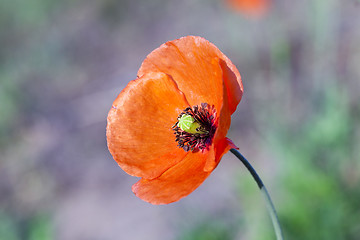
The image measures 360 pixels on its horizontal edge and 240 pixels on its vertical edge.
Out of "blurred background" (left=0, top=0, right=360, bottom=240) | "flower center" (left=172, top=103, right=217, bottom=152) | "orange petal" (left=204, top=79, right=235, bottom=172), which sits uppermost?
"blurred background" (left=0, top=0, right=360, bottom=240)

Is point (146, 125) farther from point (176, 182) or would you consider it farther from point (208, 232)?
point (208, 232)

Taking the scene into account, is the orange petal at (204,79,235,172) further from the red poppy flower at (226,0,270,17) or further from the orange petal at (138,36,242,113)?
the red poppy flower at (226,0,270,17)

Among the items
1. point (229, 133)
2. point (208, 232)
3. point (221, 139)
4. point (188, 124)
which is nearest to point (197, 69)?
point (188, 124)

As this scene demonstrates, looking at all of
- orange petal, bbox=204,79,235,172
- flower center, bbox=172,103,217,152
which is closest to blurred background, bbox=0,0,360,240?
flower center, bbox=172,103,217,152

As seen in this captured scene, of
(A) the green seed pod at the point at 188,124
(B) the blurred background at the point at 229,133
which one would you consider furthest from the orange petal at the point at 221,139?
(B) the blurred background at the point at 229,133

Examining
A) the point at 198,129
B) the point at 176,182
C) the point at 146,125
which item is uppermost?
the point at 146,125

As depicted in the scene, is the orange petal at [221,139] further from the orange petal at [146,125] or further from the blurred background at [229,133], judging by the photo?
the blurred background at [229,133]

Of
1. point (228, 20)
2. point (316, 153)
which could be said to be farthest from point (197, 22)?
point (316, 153)
